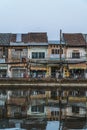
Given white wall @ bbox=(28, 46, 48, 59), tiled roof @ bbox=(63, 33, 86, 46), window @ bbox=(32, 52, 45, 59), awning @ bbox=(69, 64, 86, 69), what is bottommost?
awning @ bbox=(69, 64, 86, 69)

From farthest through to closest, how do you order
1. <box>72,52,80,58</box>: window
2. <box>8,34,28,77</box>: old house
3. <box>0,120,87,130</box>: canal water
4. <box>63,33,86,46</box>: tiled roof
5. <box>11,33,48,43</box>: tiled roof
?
<box>11,33,48,43</box>: tiled roof
<box>72,52,80,58</box>: window
<box>63,33,86,46</box>: tiled roof
<box>8,34,28,77</box>: old house
<box>0,120,87,130</box>: canal water

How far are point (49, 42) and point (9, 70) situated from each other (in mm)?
6868

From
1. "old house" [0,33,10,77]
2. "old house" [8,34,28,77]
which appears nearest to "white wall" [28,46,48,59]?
"old house" [8,34,28,77]

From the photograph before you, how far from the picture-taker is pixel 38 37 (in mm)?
56094

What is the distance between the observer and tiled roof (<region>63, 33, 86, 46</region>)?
54766 mm

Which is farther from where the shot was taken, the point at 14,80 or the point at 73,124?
the point at 14,80

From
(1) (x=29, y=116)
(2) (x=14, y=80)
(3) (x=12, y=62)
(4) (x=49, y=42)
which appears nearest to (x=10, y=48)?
(3) (x=12, y=62)

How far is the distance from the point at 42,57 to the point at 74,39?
540 cm

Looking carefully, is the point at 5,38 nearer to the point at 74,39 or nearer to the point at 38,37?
the point at 38,37

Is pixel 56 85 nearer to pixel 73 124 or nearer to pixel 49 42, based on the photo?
pixel 49 42

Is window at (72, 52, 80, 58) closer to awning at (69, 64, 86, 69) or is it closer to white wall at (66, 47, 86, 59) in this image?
white wall at (66, 47, 86, 59)

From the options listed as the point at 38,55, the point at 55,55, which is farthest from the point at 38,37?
the point at 55,55

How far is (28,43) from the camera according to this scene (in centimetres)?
5459

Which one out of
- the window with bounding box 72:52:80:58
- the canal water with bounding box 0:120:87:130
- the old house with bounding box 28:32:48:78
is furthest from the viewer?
the window with bounding box 72:52:80:58
